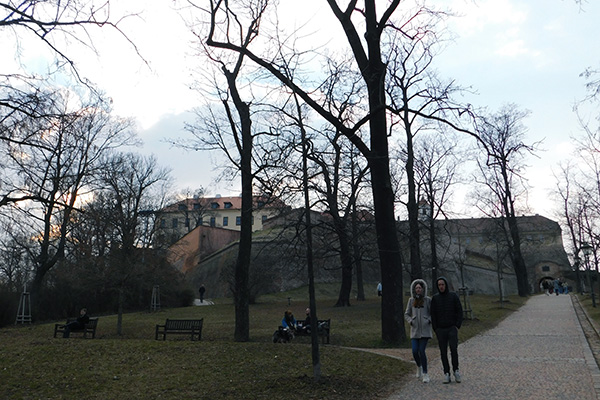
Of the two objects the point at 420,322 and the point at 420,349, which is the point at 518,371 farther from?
the point at 420,322

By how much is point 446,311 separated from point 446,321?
0.53 feet

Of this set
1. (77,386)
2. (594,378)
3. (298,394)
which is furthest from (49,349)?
(594,378)

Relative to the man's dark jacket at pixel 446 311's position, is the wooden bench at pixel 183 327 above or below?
below

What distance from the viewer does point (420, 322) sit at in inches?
325

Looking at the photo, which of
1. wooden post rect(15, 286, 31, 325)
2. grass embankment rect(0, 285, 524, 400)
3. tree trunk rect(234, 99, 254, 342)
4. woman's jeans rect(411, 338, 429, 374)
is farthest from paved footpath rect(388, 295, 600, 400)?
wooden post rect(15, 286, 31, 325)

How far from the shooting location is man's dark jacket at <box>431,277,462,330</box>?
805 centimetres

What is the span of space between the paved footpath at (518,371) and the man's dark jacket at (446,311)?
986 millimetres

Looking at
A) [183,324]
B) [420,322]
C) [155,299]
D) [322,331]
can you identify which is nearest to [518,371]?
[420,322]

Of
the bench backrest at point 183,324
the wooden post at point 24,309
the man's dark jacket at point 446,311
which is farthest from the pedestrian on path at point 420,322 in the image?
the wooden post at point 24,309

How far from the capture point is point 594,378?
818 cm

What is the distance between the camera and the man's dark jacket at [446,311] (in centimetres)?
805

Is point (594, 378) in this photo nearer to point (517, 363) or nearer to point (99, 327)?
point (517, 363)

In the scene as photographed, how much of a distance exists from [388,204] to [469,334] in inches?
223

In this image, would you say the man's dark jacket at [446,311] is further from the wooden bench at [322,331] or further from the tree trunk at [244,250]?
the tree trunk at [244,250]
